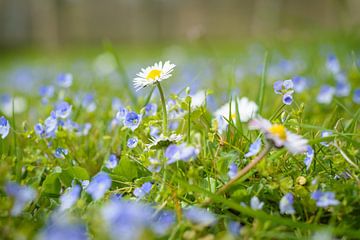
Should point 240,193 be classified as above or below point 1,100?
above

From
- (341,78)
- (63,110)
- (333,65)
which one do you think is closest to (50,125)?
(63,110)

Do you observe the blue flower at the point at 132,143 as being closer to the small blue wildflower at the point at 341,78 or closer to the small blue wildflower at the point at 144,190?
the small blue wildflower at the point at 144,190

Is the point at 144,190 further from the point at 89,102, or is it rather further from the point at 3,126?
the point at 89,102

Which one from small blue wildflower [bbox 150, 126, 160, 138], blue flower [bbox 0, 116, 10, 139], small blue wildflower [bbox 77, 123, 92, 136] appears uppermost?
blue flower [bbox 0, 116, 10, 139]

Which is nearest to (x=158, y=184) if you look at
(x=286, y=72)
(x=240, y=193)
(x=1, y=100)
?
(x=240, y=193)

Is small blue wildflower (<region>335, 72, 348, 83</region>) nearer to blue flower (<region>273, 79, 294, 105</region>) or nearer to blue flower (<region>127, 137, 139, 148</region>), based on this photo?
blue flower (<region>273, 79, 294, 105</region>)

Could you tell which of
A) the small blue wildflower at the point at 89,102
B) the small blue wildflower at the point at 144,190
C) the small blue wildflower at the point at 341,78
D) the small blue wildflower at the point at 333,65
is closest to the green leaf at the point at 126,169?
the small blue wildflower at the point at 144,190

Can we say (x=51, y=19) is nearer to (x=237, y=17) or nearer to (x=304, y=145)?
(x=237, y=17)

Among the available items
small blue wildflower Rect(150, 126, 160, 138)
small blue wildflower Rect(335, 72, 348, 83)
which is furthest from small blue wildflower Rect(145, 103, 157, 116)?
small blue wildflower Rect(335, 72, 348, 83)
